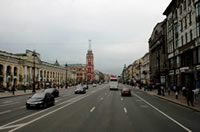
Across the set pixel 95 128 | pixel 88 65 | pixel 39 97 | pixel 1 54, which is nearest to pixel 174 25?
pixel 39 97

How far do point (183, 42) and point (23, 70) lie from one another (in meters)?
58.9

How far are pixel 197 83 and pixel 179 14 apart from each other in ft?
55.2

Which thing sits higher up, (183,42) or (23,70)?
(183,42)

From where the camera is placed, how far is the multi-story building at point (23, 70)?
59.7 m

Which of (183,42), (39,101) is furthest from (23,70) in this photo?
(39,101)

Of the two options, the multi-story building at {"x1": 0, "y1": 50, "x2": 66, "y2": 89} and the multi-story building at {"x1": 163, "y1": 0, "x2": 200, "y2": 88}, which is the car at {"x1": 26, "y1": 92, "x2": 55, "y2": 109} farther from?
the multi-story building at {"x1": 0, "y1": 50, "x2": 66, "y2": 89}

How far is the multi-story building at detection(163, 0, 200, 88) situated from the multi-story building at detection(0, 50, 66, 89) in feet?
104

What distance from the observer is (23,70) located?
72688 mm

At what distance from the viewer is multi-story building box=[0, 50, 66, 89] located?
5972 centimetres

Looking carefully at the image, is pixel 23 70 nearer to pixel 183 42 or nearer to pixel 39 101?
pixel 183 42

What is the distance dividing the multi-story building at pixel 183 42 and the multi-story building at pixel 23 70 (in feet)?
104

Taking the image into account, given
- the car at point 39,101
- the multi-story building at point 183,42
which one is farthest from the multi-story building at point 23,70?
the multi-story building at point 183,42

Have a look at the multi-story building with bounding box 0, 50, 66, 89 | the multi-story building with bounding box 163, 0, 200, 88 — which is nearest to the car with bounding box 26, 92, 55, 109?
the multi-story building with bounding box 163, 0, 200, 88

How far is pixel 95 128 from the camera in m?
9.36
